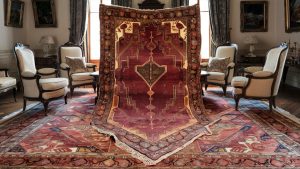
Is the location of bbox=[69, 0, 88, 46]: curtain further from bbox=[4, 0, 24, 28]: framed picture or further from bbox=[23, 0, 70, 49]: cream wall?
bbox=[4, 0, 24, 28]: framed picture

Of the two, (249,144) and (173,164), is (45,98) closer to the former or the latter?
(173,164)

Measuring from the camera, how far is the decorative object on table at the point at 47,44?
28.3 ft

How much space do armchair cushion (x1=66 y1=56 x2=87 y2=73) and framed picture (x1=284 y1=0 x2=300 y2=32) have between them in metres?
5.49

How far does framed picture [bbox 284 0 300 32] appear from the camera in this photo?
7451 mm

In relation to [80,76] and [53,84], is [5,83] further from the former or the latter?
[80,76]

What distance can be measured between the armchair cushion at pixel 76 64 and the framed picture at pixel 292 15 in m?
5.49

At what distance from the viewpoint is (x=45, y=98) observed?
5.62 m

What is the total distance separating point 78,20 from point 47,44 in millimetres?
1156

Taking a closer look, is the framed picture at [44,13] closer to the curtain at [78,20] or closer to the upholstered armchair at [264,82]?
the curtain at [78,20]

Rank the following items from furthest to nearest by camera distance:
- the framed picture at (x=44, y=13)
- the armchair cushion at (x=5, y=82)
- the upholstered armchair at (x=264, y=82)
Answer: the framed picture at (x=44, y=13)
the armchair cushion at (x=5, y=82)
the upholstered armchair at (x=264, y=82)

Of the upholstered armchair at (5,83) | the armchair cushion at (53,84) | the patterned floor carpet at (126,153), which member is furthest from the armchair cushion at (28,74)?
the patterned floor carpet at (126,153)

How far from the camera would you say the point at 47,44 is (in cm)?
883

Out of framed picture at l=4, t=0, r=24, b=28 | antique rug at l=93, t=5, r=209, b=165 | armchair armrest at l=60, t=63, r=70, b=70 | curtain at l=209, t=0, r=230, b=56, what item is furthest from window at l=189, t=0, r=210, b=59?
framed picture at l=4, t=0, r=24, b=28

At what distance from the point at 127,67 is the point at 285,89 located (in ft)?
15.6
